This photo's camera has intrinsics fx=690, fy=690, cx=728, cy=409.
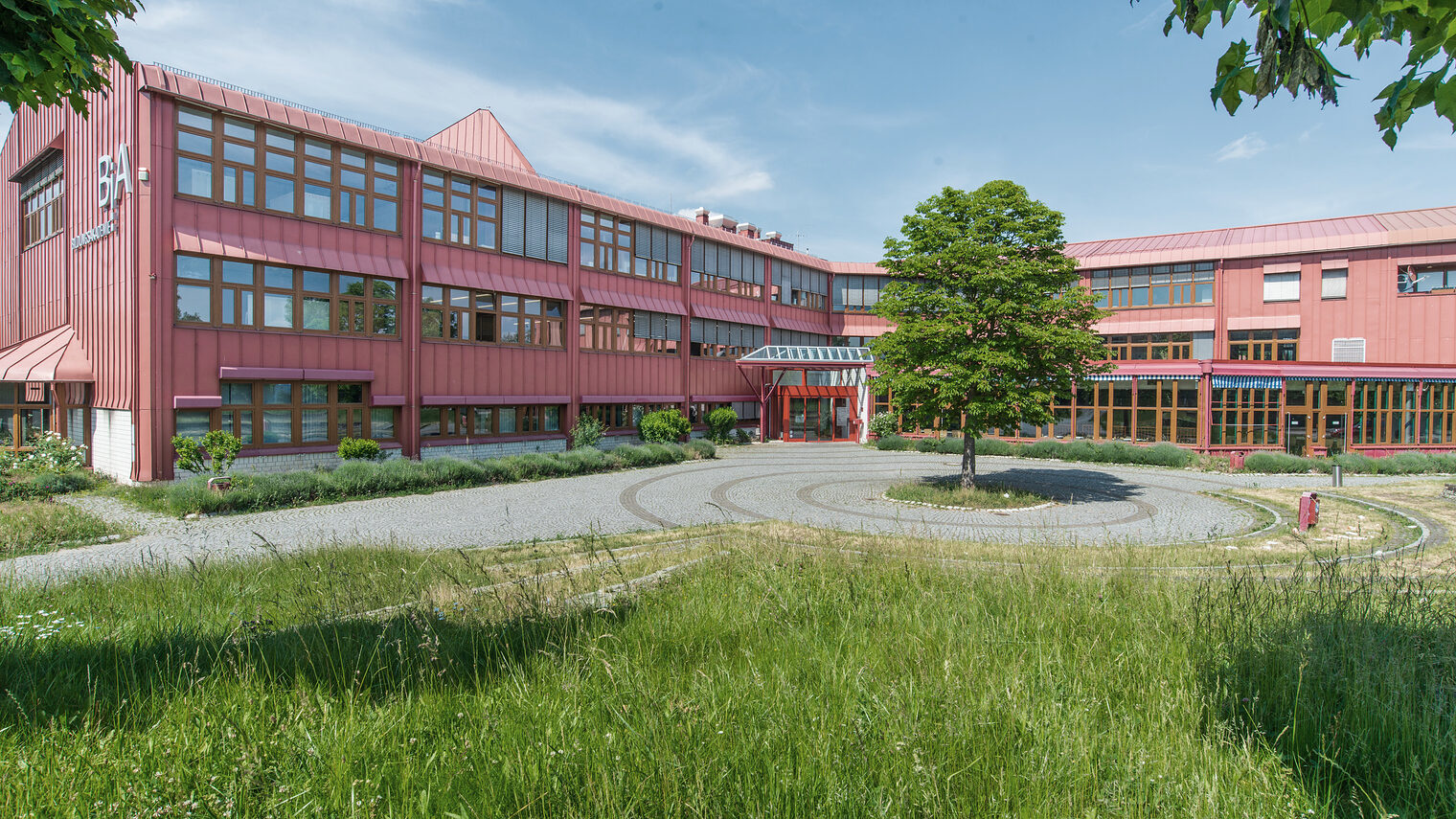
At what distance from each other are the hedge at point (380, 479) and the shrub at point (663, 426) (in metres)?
3.37

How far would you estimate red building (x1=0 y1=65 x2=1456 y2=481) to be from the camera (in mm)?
17531

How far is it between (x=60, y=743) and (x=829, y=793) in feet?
10.2

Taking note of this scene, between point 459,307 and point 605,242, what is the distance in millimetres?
7498

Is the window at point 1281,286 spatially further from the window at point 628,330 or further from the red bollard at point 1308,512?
the window at point 628,330

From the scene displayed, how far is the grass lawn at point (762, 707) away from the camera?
2393mm

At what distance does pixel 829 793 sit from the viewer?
2.29m

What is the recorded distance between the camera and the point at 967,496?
16.7 meters

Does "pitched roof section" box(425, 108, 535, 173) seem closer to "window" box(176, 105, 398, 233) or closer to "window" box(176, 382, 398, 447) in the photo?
"window" box(176, 105, 398, 233)

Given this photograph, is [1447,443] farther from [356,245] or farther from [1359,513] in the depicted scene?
[356,245]

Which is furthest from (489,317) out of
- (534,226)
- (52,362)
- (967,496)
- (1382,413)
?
(1382,413)

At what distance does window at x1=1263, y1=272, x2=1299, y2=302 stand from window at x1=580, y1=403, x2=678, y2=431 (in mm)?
29137

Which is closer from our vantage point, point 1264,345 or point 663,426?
point 663,426

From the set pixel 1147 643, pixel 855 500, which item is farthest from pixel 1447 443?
pixel 1147 643

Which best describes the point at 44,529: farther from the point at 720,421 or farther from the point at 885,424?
the point at 885,424
